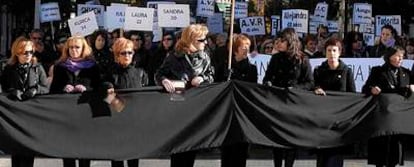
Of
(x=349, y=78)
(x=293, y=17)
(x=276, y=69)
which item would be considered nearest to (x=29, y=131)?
(x=276, y=69)

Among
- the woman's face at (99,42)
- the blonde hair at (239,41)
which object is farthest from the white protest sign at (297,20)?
the blonde hair at (239,41)

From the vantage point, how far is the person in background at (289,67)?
26.5ft

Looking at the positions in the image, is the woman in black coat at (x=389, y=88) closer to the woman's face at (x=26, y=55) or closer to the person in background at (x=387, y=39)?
the woman's face at (x=26, y=55)

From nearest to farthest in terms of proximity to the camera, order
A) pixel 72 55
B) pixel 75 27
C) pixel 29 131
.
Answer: pixel 29 131
pixel 72 55
pixel 75 27

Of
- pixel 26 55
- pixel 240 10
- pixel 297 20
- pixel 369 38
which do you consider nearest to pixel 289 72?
pixel 26 55

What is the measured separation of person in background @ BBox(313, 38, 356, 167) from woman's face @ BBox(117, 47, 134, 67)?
1.84 meters

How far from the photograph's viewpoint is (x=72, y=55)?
7.92 meters

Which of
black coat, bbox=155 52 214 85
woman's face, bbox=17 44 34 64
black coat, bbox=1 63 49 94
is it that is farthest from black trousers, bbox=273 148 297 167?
woman's face, bbox=17 44 34 64

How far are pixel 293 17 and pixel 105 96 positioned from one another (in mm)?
7558

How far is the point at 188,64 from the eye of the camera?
7.69 m

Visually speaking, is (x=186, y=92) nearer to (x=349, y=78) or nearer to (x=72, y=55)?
(x=72, y=55)

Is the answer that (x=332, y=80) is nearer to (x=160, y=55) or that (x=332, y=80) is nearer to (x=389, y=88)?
(x=389, y=88)

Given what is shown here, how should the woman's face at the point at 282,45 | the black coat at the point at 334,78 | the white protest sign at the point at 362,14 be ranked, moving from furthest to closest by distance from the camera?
1. the white protest sign at the point at 362,14
2. the woman's face at the point at 282,45
3. the black coat at the point at 334,78

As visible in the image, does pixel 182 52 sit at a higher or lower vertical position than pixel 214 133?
higher
